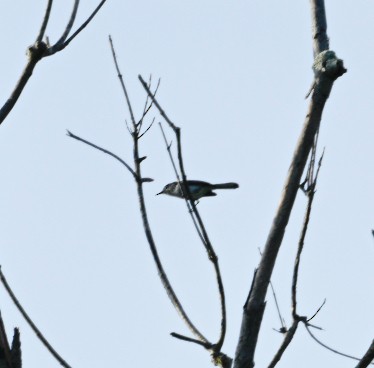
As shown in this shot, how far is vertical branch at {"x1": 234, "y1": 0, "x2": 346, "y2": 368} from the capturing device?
2.97 meters

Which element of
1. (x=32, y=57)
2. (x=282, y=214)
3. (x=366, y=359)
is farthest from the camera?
(x=32, y=57)

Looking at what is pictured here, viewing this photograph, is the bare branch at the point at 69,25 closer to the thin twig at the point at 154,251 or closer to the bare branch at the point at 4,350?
the thin twig at the point at 154,251

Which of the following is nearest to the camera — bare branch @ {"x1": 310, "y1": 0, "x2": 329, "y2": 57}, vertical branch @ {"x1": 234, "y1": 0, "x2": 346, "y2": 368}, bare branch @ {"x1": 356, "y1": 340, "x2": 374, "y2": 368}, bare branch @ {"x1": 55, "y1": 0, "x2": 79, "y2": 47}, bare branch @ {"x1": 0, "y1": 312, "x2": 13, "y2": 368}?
bare branch @ {"x1": 0, "y1": 312, "x2": 13, "y2": 368}

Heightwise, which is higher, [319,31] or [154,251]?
[319,31]

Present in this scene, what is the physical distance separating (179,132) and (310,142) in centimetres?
56

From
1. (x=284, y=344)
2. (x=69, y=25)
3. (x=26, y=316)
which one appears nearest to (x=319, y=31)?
(x=69, y=25)

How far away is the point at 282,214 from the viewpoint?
3064mm

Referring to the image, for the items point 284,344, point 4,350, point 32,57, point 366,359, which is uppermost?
point 32,57

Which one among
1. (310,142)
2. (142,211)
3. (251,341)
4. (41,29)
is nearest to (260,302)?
(251,341)

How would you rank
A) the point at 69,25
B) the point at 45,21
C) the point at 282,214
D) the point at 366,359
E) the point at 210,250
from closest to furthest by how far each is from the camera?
the point at 366,359, the point at 282,214, the point at 210,250, the point at 45,21, the point at 69,25

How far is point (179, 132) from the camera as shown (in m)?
3.37

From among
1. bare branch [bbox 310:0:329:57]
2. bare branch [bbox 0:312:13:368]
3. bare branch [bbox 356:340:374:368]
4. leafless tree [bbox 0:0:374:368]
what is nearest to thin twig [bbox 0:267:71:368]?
leafless tree [bbox 0:0:374:368]

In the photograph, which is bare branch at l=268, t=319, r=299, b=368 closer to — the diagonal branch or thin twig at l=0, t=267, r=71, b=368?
thin twig at l=0, t=267, r=71, b=368

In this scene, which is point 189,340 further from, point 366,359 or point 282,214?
point 366,359
